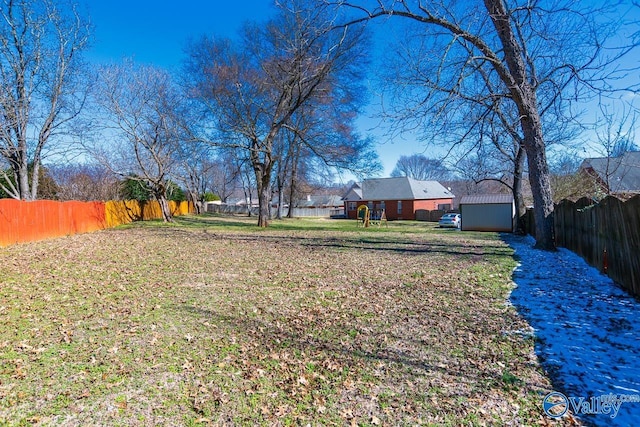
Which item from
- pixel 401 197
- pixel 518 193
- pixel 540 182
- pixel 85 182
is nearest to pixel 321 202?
pixel 401 197

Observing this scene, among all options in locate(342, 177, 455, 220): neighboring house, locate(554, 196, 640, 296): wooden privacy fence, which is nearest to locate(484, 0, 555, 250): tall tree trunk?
locate(554, 196, 640, 296): wooden privacy fence

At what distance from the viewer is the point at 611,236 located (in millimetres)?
6223

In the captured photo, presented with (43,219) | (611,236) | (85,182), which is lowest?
(611,236)

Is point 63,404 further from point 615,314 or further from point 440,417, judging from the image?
point 615,314

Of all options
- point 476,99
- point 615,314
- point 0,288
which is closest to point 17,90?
point 0,288

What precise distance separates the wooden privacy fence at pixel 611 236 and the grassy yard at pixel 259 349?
5.77ft

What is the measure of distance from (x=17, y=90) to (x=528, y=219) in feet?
75.2

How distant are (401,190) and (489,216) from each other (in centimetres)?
1845

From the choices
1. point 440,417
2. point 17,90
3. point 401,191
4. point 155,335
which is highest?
point 17,90

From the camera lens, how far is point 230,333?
4.29m

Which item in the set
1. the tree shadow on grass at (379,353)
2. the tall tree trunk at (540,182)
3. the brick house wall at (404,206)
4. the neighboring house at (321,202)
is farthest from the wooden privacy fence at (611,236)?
the neighboring house at (321,202)

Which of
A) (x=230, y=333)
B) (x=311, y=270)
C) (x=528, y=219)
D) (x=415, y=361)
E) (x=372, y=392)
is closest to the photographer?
(x=372, y=392)

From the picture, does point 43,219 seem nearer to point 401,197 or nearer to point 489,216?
point 489,216

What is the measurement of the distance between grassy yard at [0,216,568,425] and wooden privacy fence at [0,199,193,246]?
4796mm
